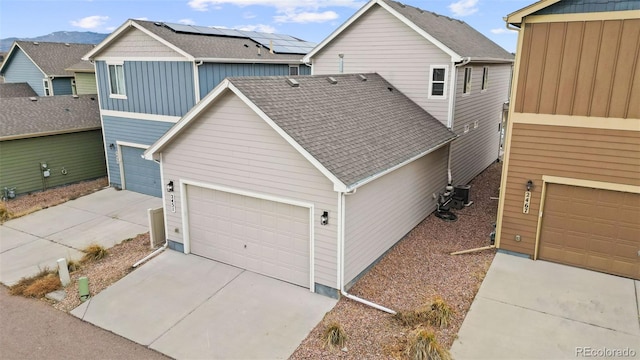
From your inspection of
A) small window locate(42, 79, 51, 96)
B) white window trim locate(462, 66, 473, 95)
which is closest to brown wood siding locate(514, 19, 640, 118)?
white window trim locate(462, 66, 473, 95)

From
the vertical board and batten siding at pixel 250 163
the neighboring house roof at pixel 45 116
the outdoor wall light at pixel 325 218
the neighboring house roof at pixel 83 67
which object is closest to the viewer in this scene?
the outdoor wall light at pixel 325 218

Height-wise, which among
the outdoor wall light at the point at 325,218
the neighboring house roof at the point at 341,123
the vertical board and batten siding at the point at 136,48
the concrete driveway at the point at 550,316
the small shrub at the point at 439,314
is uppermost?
the vertical board and batten siding at the point at 136,48

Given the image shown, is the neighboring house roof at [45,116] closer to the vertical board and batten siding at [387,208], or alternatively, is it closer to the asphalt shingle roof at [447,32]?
the asphalt shingle roof at [447,32]

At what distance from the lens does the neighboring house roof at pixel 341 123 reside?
8.69m

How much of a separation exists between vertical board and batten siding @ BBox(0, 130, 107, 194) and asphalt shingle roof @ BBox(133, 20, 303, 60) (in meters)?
6.20

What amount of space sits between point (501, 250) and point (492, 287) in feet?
6.63

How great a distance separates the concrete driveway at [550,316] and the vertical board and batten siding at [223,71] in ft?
35.2

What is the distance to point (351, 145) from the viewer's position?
973 cm

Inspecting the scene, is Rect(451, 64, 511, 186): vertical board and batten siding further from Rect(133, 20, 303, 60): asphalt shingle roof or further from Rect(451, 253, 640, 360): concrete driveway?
Rect(133, 20, 303, 60): asphalt shingle roof

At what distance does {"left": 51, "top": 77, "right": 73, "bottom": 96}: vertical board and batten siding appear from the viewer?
90.2 ft

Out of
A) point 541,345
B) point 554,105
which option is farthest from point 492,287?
point 554,105

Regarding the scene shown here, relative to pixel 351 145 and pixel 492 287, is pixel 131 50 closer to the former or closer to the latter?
pixel 351 145

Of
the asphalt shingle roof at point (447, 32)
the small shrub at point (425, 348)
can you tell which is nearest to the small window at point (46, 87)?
the asphalt shingle roof at point (447, 32)

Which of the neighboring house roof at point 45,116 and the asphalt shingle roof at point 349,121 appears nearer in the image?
the asphalt shingle roof at point 349,121
